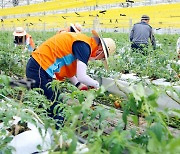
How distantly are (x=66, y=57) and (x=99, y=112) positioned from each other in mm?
1598

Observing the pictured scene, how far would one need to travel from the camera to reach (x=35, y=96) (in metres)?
2.12

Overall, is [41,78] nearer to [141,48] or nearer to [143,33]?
[141,48]

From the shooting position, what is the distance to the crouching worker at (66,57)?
273 centimetres

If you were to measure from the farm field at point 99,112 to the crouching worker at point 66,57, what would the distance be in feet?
0.50

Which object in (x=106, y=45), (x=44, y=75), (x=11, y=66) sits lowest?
(x=11, y=66)

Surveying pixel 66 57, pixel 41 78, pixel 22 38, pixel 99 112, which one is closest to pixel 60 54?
pixel 66 57

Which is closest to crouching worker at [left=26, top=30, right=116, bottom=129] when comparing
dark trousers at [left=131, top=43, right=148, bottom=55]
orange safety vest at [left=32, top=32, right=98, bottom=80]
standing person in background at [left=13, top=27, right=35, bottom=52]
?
orange safety vest at [left=32, top=32, right=98, bottom=80]

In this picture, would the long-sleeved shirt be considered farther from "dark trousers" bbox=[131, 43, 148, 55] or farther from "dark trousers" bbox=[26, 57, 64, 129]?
"dark trousers" bbox=[26, 57, 64, 129]

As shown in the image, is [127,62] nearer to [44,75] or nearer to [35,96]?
[44,75]

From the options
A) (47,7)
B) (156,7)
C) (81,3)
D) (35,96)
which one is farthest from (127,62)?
(47,7)

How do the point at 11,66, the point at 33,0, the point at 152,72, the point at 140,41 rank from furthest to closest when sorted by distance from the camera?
the point at 33,0
the point at 140,41
the point at 11,66
the point at 152,72

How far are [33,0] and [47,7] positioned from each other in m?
6.99

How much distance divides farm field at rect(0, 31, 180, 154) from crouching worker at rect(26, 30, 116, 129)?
0.50 ft

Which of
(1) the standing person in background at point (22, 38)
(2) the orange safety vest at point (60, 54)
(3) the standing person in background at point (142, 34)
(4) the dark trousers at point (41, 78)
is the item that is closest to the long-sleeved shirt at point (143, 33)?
(3) the standing person in background at point (142, 34)
